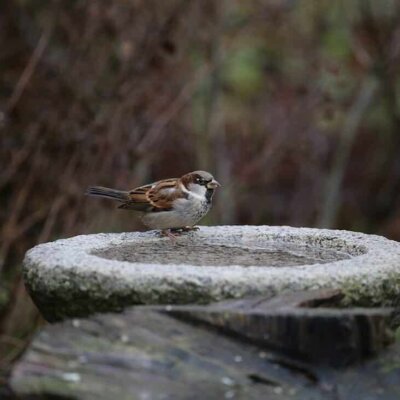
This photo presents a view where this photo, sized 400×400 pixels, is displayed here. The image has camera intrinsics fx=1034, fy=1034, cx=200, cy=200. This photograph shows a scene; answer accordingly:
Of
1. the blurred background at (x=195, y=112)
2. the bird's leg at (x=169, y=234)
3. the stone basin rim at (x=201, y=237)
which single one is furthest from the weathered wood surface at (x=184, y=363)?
the blurred background at (x=195, y=112)

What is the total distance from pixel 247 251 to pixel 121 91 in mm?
3046

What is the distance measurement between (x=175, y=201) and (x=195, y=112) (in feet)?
17.3

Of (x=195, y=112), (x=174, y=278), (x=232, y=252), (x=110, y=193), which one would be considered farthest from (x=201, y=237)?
(x=195, y=112)

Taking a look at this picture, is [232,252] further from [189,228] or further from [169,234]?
[189,228]

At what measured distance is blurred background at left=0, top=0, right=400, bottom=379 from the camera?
268 inches

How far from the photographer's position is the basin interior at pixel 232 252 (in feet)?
13.1

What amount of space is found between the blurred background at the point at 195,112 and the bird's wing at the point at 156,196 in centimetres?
172

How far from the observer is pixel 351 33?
924 centimetres

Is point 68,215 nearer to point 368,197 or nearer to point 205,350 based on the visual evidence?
point 205,350

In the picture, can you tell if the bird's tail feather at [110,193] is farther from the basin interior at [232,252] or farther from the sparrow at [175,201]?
the basin interior at [232,252]

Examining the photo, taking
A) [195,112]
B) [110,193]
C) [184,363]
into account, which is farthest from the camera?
[195,112]

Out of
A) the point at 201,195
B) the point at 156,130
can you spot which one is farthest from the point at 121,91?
the point at 201,195

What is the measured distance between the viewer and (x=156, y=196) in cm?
490

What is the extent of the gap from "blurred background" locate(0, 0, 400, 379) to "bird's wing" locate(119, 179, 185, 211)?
172 cm
